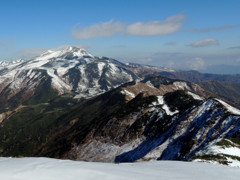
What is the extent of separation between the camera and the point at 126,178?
17.3m

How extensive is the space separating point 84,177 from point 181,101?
12669 cm

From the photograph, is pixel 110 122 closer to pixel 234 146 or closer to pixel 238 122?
pixel 238 122

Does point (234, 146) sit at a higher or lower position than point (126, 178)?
lower

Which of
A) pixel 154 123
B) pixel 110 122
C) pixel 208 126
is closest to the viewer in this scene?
pixel 208 126

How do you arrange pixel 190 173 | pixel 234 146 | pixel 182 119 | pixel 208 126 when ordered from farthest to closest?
pixel 182 119, pixel 208 126, pixel 234 146, pixel 190 173

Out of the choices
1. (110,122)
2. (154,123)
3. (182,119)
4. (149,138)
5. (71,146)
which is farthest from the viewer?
(71,146)

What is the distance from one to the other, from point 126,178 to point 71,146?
13363 centimetres

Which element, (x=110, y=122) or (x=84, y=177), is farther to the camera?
(x=110, y=122)

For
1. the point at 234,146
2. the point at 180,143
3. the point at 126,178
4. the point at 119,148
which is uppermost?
the point at 126,178

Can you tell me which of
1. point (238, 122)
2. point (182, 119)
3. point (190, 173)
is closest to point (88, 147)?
point (182, 119)

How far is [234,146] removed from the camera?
153 ft

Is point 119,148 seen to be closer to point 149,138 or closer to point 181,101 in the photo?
point 149,138

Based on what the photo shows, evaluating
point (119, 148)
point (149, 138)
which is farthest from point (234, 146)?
point (119, 148)

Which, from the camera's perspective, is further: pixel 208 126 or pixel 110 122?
pixel 110 122
